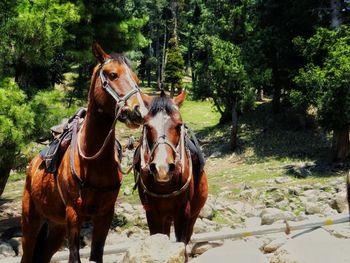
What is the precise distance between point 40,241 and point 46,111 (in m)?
5.20

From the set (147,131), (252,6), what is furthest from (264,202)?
(252,6)

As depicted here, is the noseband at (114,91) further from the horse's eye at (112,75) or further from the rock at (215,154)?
the rock at (215,154)

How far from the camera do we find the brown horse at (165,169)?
4.38 metres

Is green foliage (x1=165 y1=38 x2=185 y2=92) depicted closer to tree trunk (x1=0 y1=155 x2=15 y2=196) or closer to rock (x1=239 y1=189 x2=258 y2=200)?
rock (x1=239 y1=189 x2=258 y2=200)

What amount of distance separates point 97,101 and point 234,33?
23.2 meters

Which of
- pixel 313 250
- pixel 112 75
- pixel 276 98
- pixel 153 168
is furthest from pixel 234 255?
pixel 276 98

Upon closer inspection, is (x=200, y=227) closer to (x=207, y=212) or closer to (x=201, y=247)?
(x=207, y=212)

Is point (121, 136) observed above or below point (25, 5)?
below

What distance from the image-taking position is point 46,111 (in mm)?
10172

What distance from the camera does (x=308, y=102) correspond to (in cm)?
1900

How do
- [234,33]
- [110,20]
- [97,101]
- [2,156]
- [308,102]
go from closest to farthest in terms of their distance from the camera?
[97,101]
[2,156]
[110,20]
[308,102]
[234,33]

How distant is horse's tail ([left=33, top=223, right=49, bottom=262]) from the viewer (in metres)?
5.39

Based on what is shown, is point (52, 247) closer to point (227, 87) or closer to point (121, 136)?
point (227, 87)

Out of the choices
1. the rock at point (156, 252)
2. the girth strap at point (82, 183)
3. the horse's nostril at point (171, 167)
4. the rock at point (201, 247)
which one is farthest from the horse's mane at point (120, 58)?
the rock at point (201, 247)
